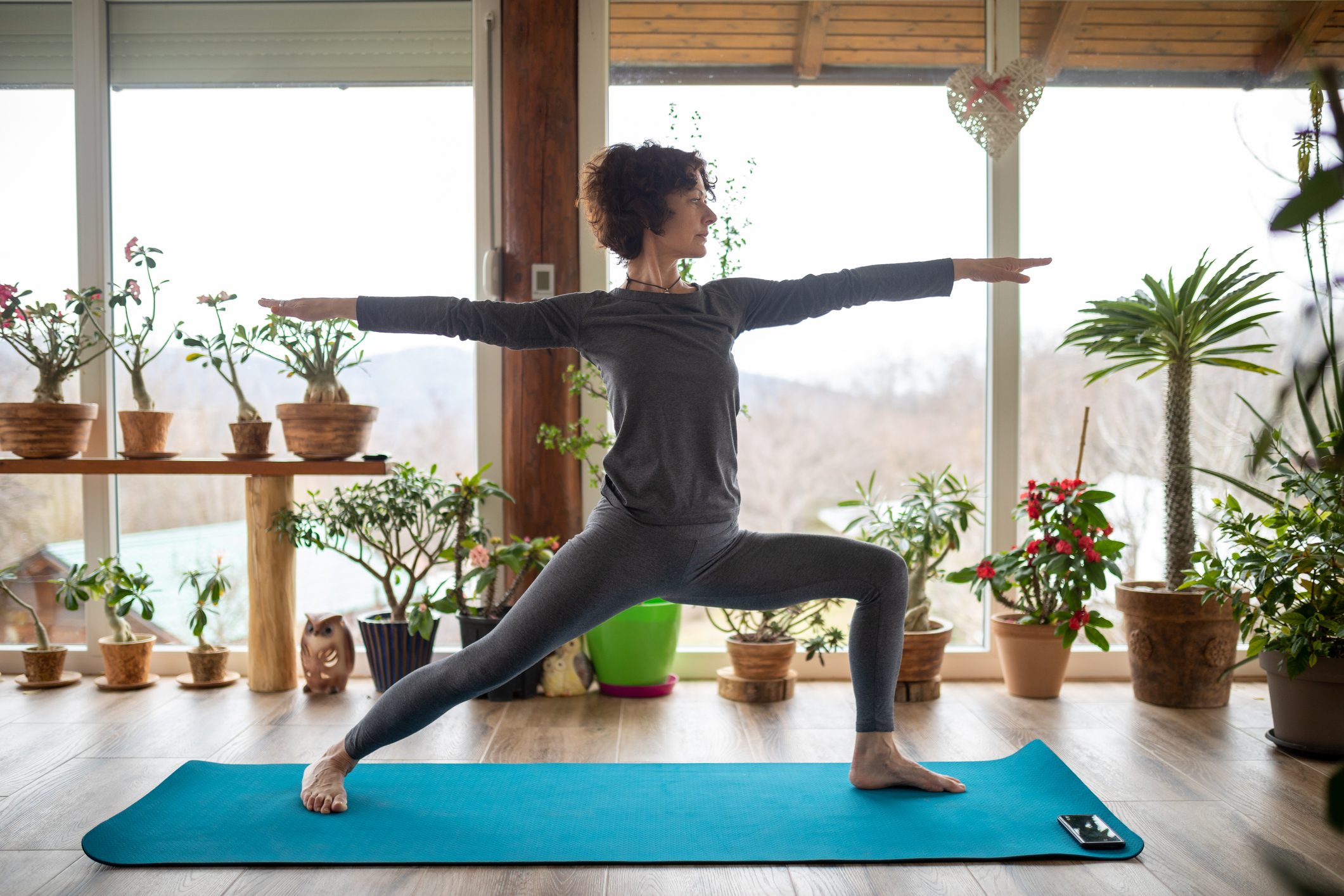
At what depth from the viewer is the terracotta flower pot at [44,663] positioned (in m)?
3.37

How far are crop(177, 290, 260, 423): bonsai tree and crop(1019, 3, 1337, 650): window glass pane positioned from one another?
8.71ft

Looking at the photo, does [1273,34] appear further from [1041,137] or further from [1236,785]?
[1236,785]

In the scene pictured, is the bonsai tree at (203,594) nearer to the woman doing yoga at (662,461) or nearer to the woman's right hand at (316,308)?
the woman doing yoga at (662,461)

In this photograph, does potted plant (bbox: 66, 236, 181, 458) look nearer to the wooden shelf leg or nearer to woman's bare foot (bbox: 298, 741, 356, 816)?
the wooden shelf leg

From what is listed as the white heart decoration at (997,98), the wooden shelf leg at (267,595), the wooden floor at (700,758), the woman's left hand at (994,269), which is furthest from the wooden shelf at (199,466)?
the white heart decoration at (997,98)

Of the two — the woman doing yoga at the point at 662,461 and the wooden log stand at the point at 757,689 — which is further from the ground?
the woman doing yoga at the point at 662,461

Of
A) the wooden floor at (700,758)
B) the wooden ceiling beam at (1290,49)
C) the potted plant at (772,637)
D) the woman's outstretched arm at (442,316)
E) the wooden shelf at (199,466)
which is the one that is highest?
the wooden ceiling beam at (1290,49)

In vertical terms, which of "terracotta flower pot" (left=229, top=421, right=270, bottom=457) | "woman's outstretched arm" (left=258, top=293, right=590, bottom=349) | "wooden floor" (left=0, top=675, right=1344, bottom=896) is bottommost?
"wooden floor" (left=0, top=675, right=1344, bottom=896)

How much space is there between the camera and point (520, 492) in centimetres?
348

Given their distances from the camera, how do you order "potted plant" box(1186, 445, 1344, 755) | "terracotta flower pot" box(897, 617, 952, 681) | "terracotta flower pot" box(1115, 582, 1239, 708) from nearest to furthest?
1. "potted plant" box(1186, 445, 1344, 755)
2. "terracotta flower pot" box(1115, 582, 1239, 708)
3. "terracotta flower pot" box(897, 617, 952, 681)

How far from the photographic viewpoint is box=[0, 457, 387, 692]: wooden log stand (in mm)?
3275

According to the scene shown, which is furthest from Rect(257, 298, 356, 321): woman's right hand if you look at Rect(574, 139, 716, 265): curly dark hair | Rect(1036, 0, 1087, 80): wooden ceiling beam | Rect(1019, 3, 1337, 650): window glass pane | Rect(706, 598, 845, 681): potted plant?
Rect(1036, 0, 1087, 80): wooden ceiling beam

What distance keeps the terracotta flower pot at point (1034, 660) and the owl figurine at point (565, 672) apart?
54.3 inches

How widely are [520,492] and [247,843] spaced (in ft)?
5.32
